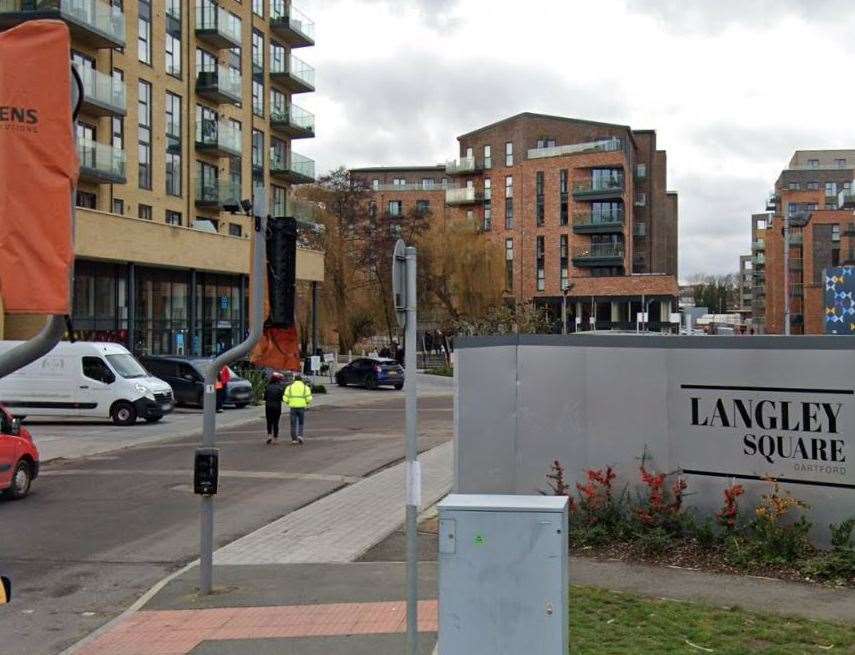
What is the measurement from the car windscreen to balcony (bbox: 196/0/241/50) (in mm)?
21048

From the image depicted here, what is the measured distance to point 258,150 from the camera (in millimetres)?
51062

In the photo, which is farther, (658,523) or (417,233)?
(417,233)

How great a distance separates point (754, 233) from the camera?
510 feet

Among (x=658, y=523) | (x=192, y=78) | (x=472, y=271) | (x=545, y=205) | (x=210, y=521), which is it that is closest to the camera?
(x=210, y=521)

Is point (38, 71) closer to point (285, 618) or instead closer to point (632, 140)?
point (285, 618)

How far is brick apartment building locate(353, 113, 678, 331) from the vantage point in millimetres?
79188

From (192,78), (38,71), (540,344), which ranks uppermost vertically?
(192,78)

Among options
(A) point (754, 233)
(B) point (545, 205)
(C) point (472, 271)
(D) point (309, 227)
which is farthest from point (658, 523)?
(A) point (754, 233)

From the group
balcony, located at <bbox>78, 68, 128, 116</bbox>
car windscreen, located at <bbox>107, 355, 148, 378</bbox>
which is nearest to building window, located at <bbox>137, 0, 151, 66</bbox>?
balcony, located at <bbox>78, 68, 128, 116</bbox>

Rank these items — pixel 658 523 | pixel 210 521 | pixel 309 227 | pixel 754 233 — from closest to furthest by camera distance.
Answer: pixel 210 521
pixel 658 523
pixel 309 227
pixel 754 233

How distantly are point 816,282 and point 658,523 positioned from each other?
91.1 meters

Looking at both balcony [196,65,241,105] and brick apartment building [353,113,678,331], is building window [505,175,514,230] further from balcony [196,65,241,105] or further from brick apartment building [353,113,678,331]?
balcony [196,65,241,105]

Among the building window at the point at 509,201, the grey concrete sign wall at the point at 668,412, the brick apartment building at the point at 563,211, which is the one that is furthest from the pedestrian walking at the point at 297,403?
the building window at the point at 509,201

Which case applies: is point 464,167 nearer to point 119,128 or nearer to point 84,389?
point 119,128
